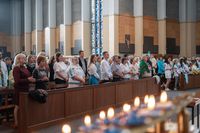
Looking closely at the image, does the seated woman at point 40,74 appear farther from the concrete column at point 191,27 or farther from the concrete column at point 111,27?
the concrete column at point 191,27

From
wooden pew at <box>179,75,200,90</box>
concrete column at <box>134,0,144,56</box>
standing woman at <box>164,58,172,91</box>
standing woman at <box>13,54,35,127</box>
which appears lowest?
wooden pew at <box>179,75,200,90</box>

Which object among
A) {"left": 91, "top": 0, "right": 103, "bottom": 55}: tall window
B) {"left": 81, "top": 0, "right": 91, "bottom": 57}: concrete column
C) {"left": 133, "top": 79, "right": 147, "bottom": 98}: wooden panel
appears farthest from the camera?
{"left": 81, "top": 0, "right": 91, "bottom": 57}: concrete column

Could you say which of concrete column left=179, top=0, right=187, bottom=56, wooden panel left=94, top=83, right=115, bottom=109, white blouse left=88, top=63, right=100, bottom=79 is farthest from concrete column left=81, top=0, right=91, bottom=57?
white blouse left=88, top=63, right=100, bottom=79

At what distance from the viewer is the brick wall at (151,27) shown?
74.0 feet

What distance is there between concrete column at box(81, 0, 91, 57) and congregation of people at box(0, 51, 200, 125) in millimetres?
8880

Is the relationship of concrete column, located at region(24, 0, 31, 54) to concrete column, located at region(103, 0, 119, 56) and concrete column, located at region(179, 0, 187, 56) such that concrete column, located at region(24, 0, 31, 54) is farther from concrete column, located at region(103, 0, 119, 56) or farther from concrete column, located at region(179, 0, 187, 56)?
concrete column, located at region(179, 0, 187, 56)

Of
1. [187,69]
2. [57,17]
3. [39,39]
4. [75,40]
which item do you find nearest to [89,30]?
[75,40]

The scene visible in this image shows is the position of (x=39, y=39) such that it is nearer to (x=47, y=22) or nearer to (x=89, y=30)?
(x=47, y=22)

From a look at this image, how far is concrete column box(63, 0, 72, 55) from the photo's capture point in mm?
25500

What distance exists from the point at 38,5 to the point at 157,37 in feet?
40.0

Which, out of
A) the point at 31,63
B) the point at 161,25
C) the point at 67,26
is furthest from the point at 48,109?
the point at 67,26

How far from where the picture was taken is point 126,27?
70.7ft

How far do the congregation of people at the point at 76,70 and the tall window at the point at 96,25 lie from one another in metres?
8.44

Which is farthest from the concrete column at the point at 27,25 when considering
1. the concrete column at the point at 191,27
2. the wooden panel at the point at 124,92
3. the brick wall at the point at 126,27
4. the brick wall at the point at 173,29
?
the wooden panel at the point at 124,92
